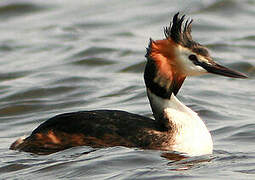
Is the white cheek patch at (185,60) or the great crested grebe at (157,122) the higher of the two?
the white cheek patch at (185,60)

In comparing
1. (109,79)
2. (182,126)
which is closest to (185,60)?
(182,126)

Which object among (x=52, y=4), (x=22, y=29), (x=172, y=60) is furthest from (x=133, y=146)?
(x=52, y=4)

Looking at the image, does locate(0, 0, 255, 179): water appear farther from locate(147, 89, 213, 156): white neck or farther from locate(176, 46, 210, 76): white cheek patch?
locate(176, 46, 210, 76): white cheek patch

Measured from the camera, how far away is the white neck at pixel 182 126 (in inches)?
370

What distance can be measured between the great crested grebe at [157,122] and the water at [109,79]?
0.15 m

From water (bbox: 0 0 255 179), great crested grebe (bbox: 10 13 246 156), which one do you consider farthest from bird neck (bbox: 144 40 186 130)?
water (bbox: 0 0 255 179)

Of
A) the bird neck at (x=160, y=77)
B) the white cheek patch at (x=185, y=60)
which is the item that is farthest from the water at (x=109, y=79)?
the white cheek patch at (x=185, y=60)

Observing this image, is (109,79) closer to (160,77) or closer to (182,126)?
(160,77)

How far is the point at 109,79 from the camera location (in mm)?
14672

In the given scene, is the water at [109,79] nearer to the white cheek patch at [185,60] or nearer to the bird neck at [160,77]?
the bird neck at [160,77]

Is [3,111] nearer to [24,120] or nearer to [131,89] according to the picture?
[24,120]

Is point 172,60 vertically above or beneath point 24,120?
above

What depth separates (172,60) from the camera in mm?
9773

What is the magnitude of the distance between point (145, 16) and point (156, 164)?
10.7 metres
